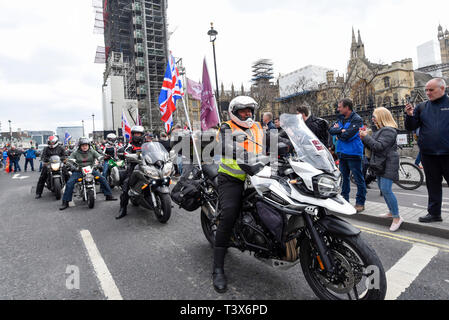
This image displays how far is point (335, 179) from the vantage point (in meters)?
2.35

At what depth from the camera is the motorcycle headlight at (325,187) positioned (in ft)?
7.43

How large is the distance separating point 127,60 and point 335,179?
6987cm

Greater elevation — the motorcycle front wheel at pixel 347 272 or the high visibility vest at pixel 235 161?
the high visibility vest at pixel 235 161

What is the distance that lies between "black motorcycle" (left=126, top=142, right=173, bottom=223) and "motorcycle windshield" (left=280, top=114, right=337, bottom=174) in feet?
9.97

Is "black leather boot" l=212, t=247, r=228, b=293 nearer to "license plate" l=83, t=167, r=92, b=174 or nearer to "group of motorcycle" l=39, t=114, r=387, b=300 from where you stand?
"group of motorcycle" l=39, t=114, r=387, b=300

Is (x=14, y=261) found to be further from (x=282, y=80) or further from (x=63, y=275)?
(x=282, y=80)

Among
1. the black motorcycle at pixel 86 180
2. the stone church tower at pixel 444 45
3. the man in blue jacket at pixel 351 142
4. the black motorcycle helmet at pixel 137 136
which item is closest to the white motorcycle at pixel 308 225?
the man in blue jacket at pixel 351 142

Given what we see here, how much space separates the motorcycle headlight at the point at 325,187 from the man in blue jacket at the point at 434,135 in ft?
8.98

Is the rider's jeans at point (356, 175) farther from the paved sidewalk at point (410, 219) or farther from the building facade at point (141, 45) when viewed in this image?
the building facade at point (141, 45)

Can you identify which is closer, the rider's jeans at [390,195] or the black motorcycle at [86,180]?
the rider's jeans at [390,195]

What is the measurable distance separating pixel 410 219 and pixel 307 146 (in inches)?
119

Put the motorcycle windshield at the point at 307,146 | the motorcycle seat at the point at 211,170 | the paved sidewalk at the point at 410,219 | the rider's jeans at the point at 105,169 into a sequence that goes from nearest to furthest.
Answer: the motorcycle windshield at the point at 307,146 < the motorcycle seat at the point at 211,170 < the paved sidewalk at the point at 410,219 < the rider's jeans at the point at 105,169

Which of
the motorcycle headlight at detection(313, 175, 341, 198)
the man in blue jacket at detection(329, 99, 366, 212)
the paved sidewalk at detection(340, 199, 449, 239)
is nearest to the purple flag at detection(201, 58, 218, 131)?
the man in blue jacket at detection(329, 99, 366, 212)
